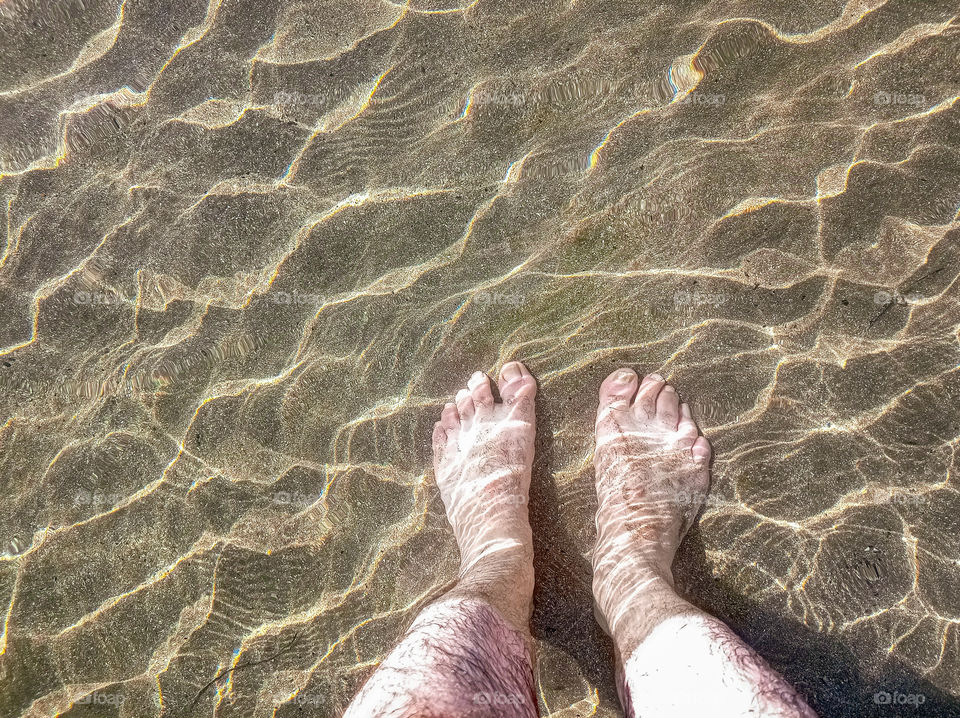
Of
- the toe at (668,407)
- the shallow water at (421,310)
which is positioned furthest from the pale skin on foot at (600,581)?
the shallow water at (421,310)

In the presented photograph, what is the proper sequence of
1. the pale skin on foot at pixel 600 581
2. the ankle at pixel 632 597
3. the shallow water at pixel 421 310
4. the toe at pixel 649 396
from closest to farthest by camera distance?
the pale skin on foot at pixel 600 581
the ankle at pixel 632 597
the shallow water at pixel 421 310
the toe at pixel 649 396

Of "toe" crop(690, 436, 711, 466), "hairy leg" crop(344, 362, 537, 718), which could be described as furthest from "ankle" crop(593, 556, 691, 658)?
"toe" crop(690, 436, 711, 466)

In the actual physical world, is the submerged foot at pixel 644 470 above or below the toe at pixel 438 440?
below

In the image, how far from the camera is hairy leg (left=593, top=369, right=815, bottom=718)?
1.73 meters

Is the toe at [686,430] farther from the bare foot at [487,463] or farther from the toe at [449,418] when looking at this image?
the toe at [449,418]

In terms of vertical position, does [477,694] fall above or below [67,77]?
below

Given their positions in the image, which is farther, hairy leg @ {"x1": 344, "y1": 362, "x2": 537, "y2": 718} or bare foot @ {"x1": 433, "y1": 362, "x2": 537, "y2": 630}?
bare foot @ {"x1": 433, "y1": 362, "x2": 537, "y2": 630}

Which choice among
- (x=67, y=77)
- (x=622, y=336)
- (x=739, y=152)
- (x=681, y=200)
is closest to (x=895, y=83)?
(x=739, y=152)

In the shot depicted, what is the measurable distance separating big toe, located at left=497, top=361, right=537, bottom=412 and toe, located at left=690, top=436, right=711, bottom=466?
2.39ft

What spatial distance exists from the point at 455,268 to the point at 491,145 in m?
0.59

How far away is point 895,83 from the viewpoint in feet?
8.01

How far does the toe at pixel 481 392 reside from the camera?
A: 2.56 meters

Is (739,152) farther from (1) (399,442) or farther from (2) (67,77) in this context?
(2) (67,77)

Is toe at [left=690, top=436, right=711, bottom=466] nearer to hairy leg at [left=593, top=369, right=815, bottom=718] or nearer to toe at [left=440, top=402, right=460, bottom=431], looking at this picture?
hairy leg at [left=593, top=369, right=815, bottom=718]
